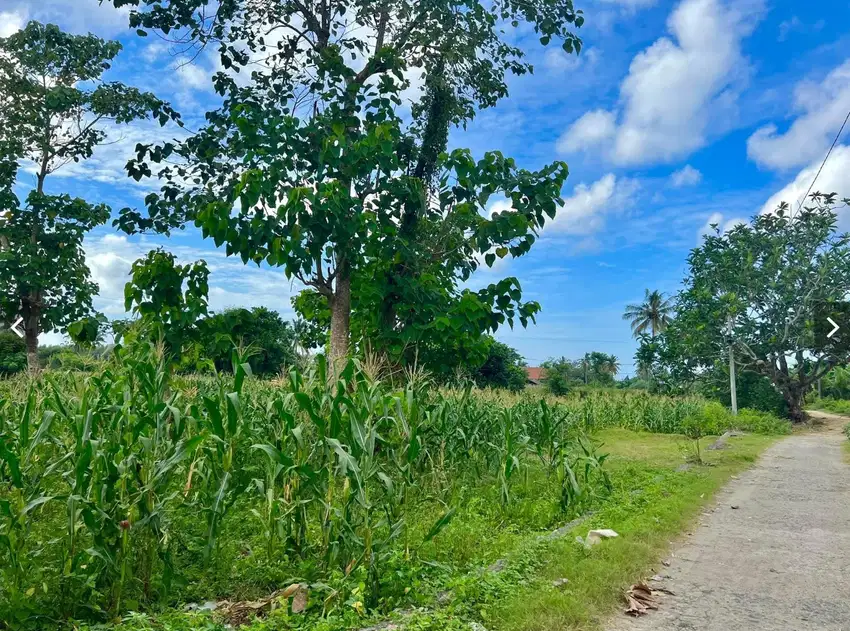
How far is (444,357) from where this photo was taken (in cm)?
1145

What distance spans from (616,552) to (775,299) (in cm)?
3002

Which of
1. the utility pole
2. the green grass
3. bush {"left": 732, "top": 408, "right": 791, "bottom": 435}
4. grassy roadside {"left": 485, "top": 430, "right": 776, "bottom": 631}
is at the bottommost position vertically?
grassy roadside {"left": 485, "top": 430, "right": 776, "bottom": 631}

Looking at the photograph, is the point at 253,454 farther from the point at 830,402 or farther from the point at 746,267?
the point at 830,402

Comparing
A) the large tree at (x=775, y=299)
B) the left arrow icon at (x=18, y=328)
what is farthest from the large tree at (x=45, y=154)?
the large tree at (x=775, y=299)

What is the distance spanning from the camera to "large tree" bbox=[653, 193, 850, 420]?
30.6 meters

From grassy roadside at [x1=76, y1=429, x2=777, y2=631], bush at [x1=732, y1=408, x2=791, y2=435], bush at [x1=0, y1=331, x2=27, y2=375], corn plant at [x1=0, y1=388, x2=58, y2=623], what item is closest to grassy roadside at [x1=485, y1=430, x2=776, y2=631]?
grassy roadside at [x1=76, y1=429, x2=777, y2=631]

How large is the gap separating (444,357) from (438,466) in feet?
10.4

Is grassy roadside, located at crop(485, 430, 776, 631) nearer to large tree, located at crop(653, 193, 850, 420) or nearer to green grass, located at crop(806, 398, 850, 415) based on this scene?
large tree, located at crop(653, 193, 850, 420)

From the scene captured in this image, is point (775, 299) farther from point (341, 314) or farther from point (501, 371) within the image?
point (341, 314)

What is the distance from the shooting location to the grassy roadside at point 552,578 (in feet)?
12.9

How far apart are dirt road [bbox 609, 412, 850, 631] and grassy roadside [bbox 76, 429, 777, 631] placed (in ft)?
0.81

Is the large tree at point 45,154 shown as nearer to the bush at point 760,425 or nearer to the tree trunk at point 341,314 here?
the tree trunk at point 341,314

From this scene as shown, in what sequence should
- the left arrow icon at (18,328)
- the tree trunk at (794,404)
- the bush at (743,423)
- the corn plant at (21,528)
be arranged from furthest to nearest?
the tree trunk at (794,404) → the bush at (743,423) → the left arrow icon at (18,328) → the corn plant at (21,528)

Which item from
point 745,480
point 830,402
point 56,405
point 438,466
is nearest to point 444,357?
point 438,466
